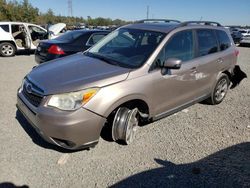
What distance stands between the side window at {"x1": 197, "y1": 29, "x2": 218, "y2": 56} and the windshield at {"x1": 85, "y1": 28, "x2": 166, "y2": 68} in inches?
40.3

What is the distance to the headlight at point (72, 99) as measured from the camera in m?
3.17

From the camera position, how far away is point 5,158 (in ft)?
11.4

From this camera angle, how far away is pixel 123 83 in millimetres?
3461

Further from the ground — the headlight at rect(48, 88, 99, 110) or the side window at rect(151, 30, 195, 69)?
the side window at rect(151, 30, 195, 69)

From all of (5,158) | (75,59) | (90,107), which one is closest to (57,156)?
(5,158)

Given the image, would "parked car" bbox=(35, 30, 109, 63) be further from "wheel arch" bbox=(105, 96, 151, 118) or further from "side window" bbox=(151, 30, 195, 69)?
"wheel arch" bbox=(105, 96, 151, 118)

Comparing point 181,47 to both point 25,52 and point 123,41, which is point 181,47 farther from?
point 25,52

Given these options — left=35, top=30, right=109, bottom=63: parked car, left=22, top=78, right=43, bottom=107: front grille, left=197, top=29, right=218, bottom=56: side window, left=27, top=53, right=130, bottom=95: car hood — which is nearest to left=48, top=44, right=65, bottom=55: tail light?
left=35, top=30, right=109, bottom=63: parked car

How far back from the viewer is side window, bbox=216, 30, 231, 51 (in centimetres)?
552

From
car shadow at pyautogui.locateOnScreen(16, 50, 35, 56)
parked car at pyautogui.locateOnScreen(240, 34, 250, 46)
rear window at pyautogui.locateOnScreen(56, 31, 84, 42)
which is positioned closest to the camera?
rear window at pyautogui.locateOnScreen(56, 31, 84, 42)

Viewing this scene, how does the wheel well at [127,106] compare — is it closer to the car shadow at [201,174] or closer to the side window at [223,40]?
the car shadow at [201,174]

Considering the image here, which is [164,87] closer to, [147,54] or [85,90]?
[147,54]

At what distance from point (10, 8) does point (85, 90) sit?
138 feet

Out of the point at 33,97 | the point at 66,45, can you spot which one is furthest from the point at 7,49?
the point at 33,97
